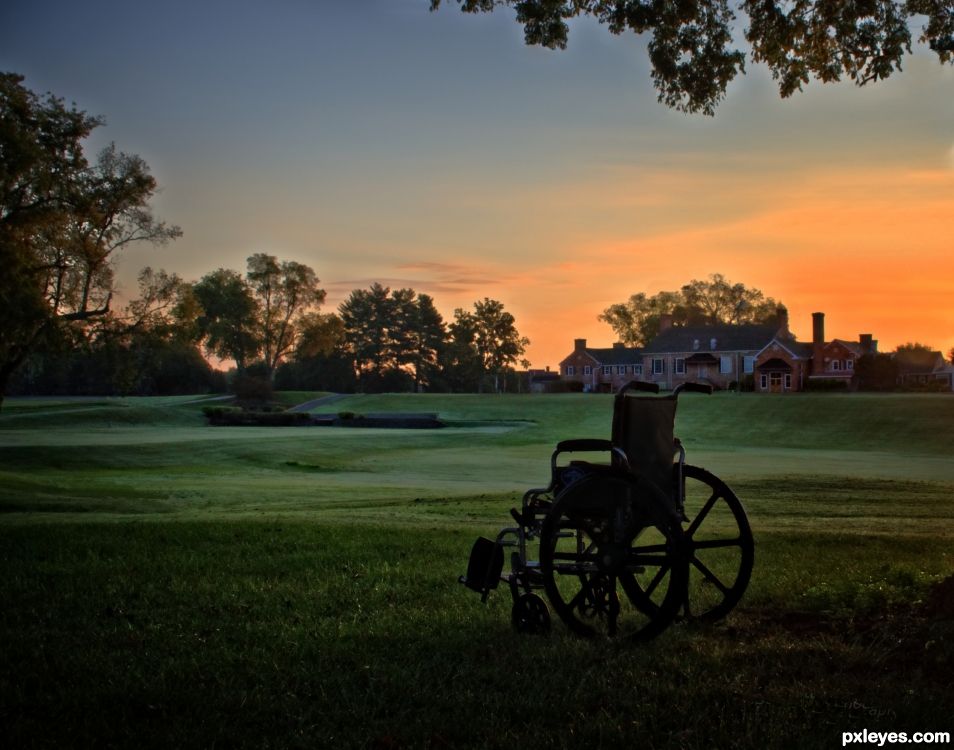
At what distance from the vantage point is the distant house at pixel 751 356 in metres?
85.3

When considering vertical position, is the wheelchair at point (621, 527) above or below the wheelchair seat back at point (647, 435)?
below

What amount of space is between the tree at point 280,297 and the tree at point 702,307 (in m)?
49.2

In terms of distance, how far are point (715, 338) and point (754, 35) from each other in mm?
85154

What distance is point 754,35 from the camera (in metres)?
12.0

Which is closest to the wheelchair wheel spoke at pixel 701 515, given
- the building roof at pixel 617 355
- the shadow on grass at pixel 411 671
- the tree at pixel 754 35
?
the shadow on grass at pixel 411 671

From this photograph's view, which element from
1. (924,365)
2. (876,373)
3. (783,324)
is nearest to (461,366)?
(783,324)

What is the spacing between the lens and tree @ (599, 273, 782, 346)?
118 metres

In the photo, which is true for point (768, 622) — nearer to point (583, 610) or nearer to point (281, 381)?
point (583, 610)

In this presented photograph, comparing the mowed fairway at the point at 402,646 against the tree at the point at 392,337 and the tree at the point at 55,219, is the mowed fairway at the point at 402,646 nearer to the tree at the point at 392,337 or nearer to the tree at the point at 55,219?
the tree at the point at 55,219

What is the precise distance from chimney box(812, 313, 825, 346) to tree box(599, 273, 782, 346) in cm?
2473

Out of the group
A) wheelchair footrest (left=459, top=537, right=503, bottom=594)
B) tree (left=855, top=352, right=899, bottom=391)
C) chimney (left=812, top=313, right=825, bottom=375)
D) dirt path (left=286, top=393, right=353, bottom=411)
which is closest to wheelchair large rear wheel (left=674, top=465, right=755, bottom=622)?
wheelchair footrest (left=459, top=537, right=503, bottom=594)

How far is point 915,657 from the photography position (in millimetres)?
→ 5785

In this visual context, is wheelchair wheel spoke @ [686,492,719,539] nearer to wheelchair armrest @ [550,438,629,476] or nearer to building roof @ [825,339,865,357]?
wheelchair armrest @ [550,438,629,476]

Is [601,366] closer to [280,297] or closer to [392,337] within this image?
[392,337]
